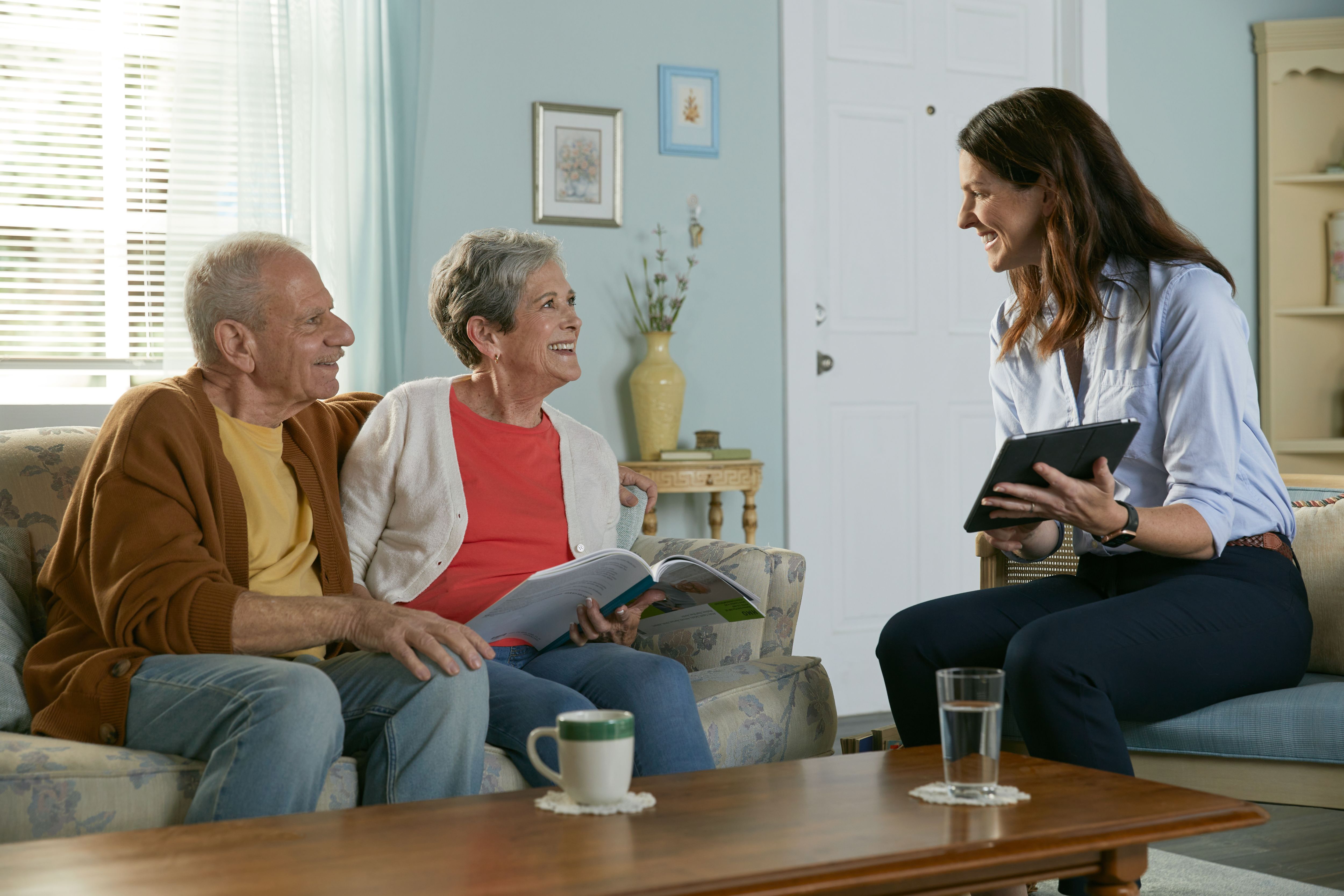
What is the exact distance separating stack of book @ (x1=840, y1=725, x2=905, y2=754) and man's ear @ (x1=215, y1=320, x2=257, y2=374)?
1.06 m

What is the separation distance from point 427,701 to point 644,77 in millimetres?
2469

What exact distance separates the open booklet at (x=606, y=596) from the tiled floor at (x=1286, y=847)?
3.36ft

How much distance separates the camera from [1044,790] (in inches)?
49.9

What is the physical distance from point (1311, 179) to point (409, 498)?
141 inches

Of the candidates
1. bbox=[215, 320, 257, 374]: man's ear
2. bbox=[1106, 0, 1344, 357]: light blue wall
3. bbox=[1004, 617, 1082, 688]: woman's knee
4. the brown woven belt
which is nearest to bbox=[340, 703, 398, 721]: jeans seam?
bbox=[215, 320, 257, 374]: man's ear

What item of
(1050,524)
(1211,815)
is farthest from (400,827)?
(1050,524)

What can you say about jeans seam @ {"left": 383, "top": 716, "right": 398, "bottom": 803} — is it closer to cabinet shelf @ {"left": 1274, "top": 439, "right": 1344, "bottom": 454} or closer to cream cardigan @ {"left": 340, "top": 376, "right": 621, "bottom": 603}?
cream cardigan @ {"left": 340, "top": 376, "right": 621, "bottom": 603}

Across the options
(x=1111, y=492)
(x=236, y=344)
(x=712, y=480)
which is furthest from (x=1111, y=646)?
(x=712, y=480)

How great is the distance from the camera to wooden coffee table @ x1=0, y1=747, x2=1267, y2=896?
39.1 inches

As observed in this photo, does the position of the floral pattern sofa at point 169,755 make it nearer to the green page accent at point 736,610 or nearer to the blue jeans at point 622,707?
the blue jeans at point 622,707

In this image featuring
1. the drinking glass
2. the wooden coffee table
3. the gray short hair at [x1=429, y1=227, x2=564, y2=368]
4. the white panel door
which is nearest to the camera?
the wooden coffee table

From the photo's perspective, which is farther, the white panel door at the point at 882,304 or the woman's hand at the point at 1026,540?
the white panel door at the point at 882,304

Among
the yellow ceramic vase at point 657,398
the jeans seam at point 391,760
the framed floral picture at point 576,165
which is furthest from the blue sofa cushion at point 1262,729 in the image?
the framed floral picture at point 576,165

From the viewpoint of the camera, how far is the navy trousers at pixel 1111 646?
160 cm
